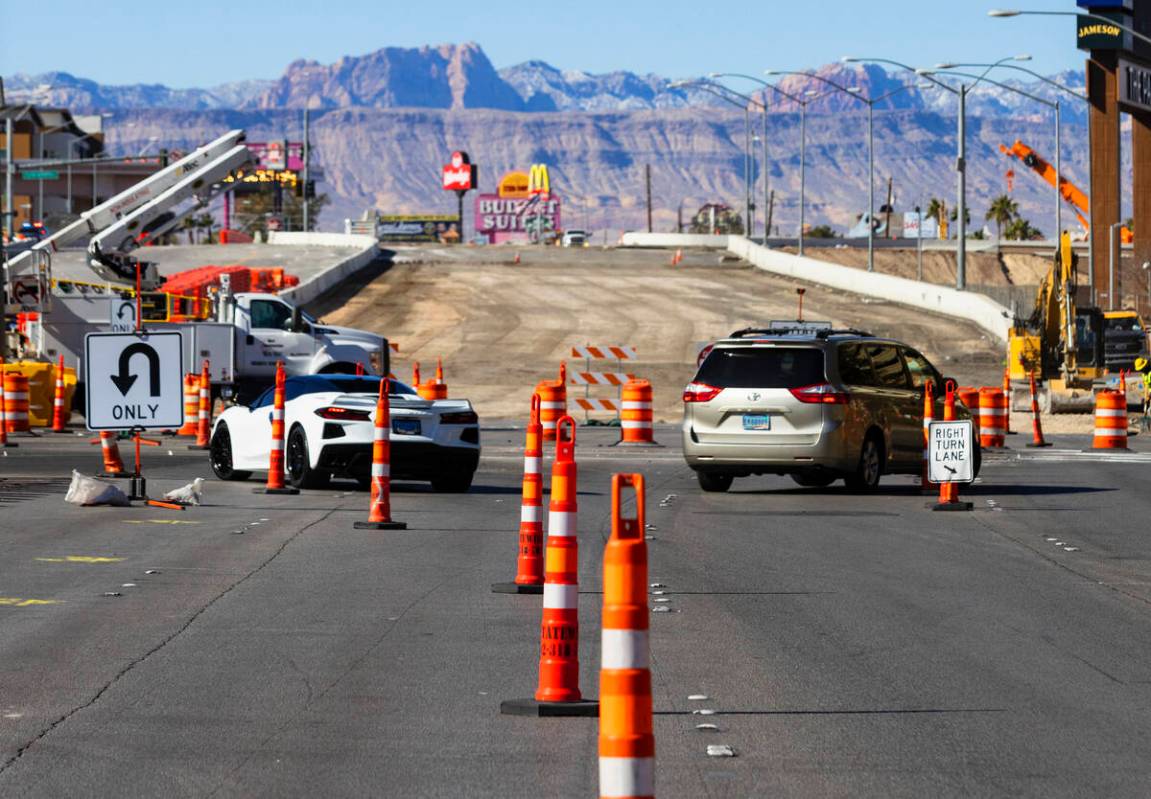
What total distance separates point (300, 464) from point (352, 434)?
2.85ft

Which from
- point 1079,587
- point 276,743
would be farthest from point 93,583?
point 1079,587

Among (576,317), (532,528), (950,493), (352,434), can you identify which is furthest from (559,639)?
(576,317)

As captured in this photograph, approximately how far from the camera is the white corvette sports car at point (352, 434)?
70.2 ft

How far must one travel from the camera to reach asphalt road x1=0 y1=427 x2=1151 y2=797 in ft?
25.9

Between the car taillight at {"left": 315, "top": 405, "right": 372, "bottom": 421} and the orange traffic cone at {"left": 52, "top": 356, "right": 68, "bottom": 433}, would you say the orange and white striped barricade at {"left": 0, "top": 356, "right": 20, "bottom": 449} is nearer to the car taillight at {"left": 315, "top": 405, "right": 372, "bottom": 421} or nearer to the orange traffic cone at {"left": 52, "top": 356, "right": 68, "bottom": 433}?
the orange traffic cone at {"left": 52, "top": 356, "right": 68, "bottom": 433}

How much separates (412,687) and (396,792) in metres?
2.22

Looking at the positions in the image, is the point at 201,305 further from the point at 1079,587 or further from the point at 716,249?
the point at 716,249

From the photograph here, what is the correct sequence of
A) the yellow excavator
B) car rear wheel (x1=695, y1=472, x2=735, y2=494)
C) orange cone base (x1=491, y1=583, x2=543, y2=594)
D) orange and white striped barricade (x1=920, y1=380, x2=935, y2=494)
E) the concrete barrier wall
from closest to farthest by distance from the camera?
orange cone base (x1=491, y1=583, x2=543, y2=594) < orange and white striped barricade (x1=920, y1=380, x2=935, y2=494) < car rear wheel (x1=695, y1=472, x2=735, y2=494) < the yellow excavator < the concrete barrier wall

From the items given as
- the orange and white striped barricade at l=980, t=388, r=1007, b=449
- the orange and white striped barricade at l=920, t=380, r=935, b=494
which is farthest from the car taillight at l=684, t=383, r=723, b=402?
the orange and white striped barricade at l=980, t=388, r=1007, b=449

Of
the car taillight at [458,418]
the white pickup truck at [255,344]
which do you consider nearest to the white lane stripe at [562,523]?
the car taillight at [458,418]

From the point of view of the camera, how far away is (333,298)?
244 ft

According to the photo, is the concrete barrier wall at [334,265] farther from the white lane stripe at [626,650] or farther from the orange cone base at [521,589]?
the white lane stripe at [626,650]

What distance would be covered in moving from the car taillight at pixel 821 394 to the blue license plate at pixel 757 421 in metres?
0.39

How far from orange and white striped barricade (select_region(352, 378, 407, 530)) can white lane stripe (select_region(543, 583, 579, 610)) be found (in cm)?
788
